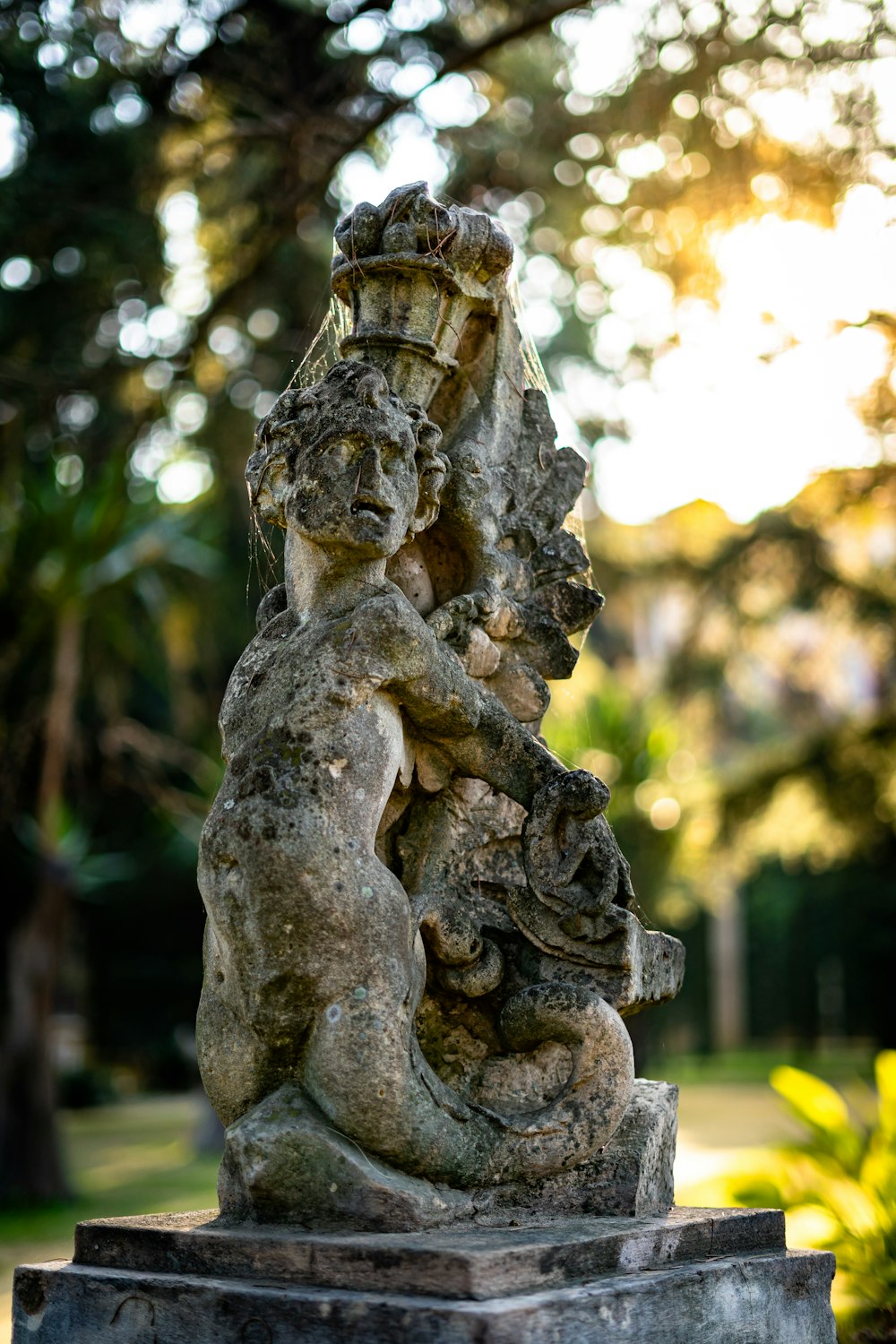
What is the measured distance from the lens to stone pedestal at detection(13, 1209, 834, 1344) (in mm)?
2883

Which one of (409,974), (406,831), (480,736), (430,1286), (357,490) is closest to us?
(430,1286)

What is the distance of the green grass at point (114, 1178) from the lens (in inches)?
396

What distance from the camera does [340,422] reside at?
3.70 m

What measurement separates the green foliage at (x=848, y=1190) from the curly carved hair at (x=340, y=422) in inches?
156

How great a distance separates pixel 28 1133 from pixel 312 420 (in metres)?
9.64

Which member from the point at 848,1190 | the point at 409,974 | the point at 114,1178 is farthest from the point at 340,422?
the point at 114,1178

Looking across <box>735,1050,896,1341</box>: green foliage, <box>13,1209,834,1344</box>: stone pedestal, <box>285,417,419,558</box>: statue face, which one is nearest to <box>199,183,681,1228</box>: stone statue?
<box>285,417,419,558</box>: statue face

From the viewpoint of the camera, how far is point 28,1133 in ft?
38.9

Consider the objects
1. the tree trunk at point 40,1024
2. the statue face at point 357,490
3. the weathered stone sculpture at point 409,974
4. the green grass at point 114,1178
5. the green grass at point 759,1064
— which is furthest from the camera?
the green grass at point 759,1064

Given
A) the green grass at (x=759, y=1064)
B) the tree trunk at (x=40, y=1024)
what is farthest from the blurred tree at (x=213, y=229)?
the green grass at (x=759, y=1064)

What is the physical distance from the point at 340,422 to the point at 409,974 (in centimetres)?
136

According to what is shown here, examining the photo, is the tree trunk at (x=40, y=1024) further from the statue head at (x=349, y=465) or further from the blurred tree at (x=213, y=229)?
the statue head at (x=349, y=465)

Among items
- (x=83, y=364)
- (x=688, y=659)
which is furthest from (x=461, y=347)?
(x=688, y=659)

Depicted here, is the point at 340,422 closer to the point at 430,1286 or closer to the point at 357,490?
Answer: the point at 357,490
